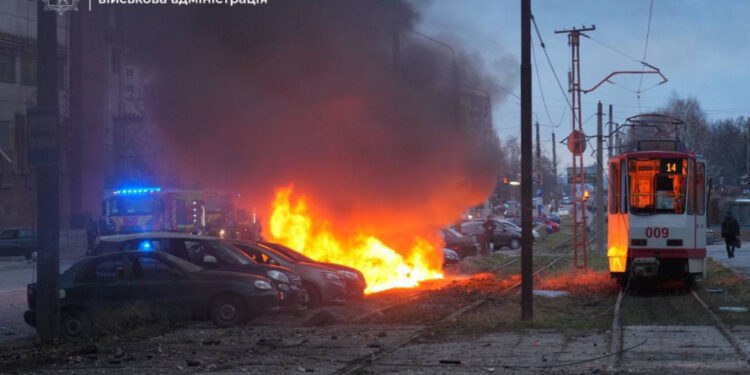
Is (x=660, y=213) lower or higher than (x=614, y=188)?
lower

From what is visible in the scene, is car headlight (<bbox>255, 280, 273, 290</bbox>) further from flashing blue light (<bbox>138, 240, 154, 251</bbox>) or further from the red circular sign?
the red circular sign

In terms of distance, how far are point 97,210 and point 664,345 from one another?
155ft

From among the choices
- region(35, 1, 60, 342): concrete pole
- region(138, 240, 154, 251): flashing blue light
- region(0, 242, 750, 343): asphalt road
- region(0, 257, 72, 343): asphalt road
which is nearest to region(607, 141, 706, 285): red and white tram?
region(0, 242, 750, 343): asphalt road

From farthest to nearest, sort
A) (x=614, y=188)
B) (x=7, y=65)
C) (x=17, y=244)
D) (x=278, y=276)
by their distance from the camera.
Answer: (x=7, y=65), (x=17, y=244), (x=614, y=188), (x=278, y=276)

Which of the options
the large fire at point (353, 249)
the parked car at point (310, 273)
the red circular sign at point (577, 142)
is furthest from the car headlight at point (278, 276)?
the red circular sign at point (577, 142)

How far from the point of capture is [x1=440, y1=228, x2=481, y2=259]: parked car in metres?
32.4

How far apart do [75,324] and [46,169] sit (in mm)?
2748

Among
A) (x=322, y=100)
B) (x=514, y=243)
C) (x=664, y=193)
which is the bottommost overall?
(x=514, y=243)

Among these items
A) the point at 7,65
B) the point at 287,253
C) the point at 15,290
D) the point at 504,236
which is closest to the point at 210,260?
the point at 287,253

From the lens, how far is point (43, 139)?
12.1 meters

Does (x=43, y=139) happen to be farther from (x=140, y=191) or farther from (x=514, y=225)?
(x=514, y=225)

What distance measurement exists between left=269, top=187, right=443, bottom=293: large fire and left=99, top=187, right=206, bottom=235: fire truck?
847 centimetres

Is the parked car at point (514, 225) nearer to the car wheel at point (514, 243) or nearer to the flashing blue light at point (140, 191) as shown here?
the car wheel at point (514, 243)

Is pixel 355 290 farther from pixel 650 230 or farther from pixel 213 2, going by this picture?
pixel 213 2
